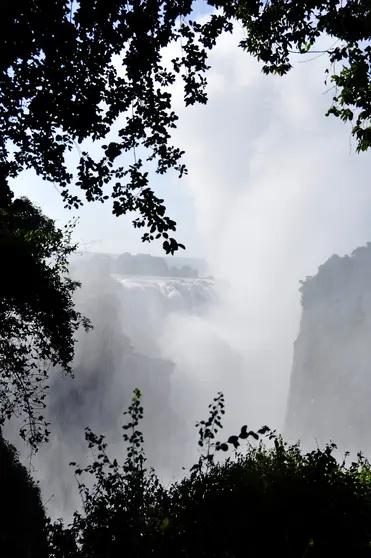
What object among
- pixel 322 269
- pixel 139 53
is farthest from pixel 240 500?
pixel 322 269

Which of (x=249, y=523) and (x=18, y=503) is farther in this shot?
(x=18, y=503)

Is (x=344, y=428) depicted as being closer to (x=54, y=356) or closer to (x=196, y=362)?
→ (x=196, y=362)

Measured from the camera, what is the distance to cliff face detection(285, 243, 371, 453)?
213ft

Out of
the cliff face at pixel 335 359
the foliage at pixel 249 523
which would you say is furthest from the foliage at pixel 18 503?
the cliff face at pixel 335 359

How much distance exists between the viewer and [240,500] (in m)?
4.08

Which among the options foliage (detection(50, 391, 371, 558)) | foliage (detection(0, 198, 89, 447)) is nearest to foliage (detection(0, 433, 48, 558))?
foliage (detection(0, 198, 89, 447))

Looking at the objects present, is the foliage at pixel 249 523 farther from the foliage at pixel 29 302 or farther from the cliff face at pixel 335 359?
the cliff face at pixel 335 359

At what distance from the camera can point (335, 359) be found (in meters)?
72.8

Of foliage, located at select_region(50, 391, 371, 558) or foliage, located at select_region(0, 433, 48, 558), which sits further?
foliage, located at select_region(0, 433, 48, 558)

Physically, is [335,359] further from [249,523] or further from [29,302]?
[249,523]

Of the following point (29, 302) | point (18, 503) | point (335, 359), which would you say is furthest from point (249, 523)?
point (335, 359)

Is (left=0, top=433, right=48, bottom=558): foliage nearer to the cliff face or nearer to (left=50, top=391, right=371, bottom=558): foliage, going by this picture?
(left=50, top=391, right=371, bottom=558): foliage

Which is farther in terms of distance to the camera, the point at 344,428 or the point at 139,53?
the point at 344,428

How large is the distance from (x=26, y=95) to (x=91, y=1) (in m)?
1.50
